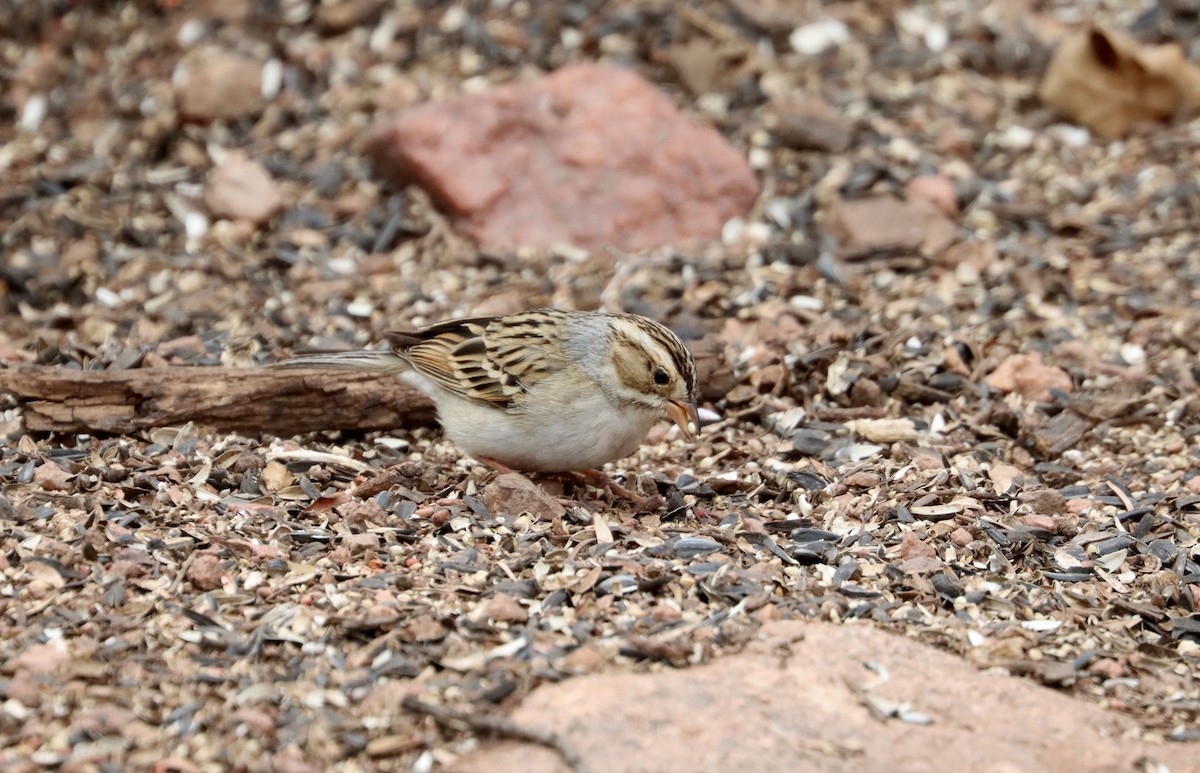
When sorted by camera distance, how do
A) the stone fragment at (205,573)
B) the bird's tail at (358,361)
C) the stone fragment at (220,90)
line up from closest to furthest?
1. the stone fragment at (205,573)
2. the bird's tail at (358,361)
3. the stone fragment at (220,90)

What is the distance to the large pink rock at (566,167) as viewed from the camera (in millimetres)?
8391

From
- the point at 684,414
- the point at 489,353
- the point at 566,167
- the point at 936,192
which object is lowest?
the point at 936,192

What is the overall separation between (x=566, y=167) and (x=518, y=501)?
138 inches

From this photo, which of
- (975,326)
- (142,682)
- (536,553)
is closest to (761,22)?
(975,326)

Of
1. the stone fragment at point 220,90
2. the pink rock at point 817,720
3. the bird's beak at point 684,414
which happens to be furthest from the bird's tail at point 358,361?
the stone fragment at point 220,90

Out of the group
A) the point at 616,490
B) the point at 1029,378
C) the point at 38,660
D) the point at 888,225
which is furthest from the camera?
the point at 888,225

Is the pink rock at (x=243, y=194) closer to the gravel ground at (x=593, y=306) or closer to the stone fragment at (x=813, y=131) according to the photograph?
the gravel ground at (x=593, y=306)

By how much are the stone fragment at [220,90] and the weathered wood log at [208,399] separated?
325cm

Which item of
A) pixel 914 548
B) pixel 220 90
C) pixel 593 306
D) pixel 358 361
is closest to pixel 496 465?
pixel 358 361

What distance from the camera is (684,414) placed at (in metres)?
5.77

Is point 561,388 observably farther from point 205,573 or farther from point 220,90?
point 220,90

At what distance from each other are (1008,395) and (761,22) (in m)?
3.80

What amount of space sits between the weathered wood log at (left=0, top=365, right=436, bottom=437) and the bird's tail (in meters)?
0.11

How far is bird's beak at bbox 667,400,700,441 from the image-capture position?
575cm
